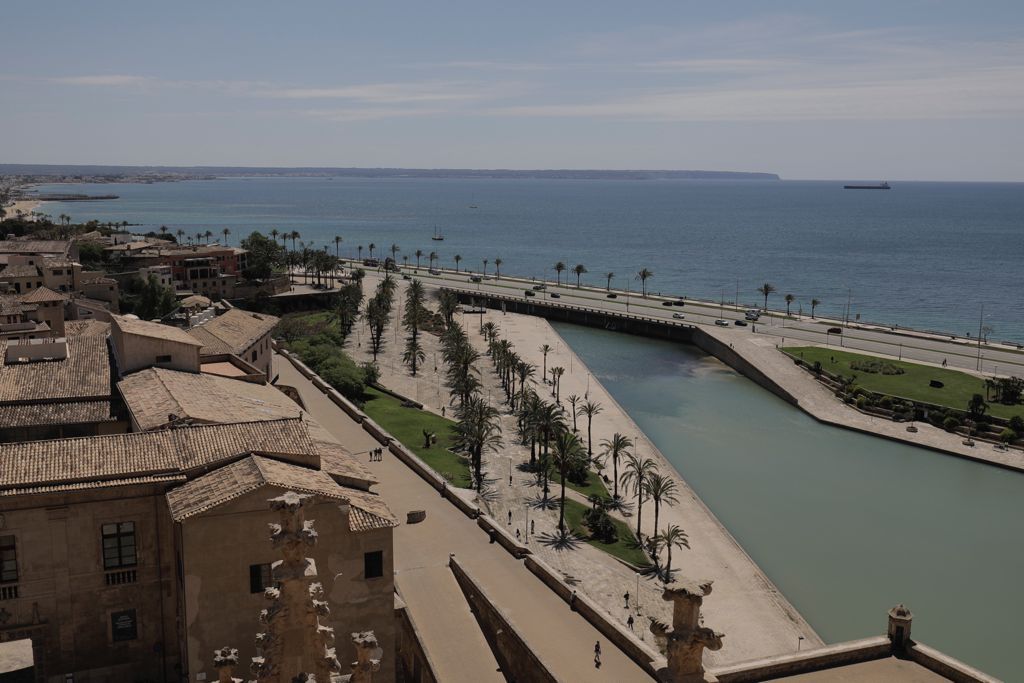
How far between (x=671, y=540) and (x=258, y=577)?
26.8 meters

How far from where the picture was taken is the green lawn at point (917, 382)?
7500cm

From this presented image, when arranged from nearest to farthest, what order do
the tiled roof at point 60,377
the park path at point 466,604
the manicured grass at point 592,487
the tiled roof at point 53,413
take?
the park path at point 466,604, the tiled roof at point 53,413, the tiled roof at point 60,377, the manicured grass at point 592,487

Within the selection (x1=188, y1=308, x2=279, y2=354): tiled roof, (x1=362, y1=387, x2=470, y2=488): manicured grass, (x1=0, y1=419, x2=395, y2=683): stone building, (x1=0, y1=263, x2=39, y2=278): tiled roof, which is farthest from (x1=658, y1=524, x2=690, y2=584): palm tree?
(x1=0, y1=263, x2=39, y2=278): tiled roof

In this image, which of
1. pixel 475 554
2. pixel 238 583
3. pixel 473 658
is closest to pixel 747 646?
pixel 475 554

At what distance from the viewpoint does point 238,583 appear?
22.5 meters

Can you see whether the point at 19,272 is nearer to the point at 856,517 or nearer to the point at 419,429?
the point at 419,429

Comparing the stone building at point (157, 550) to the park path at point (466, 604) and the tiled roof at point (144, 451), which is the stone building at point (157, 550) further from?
the park path at point (466, 604)

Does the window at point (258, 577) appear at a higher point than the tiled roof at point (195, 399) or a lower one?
lower

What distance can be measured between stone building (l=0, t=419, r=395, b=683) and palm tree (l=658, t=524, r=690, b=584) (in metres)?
21.9

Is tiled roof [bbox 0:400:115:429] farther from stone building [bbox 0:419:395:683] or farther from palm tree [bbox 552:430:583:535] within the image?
palm tree [bbox 552:430:583:535]

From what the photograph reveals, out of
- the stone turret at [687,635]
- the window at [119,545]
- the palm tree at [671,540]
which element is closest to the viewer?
the stone turret at [687,635]

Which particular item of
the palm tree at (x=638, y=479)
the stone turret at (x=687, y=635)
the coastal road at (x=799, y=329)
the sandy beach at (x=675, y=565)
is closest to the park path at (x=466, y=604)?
the sandy beach at (x=675, y=565)

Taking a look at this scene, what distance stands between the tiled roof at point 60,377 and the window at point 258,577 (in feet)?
43.6

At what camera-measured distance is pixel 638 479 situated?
52344mm
